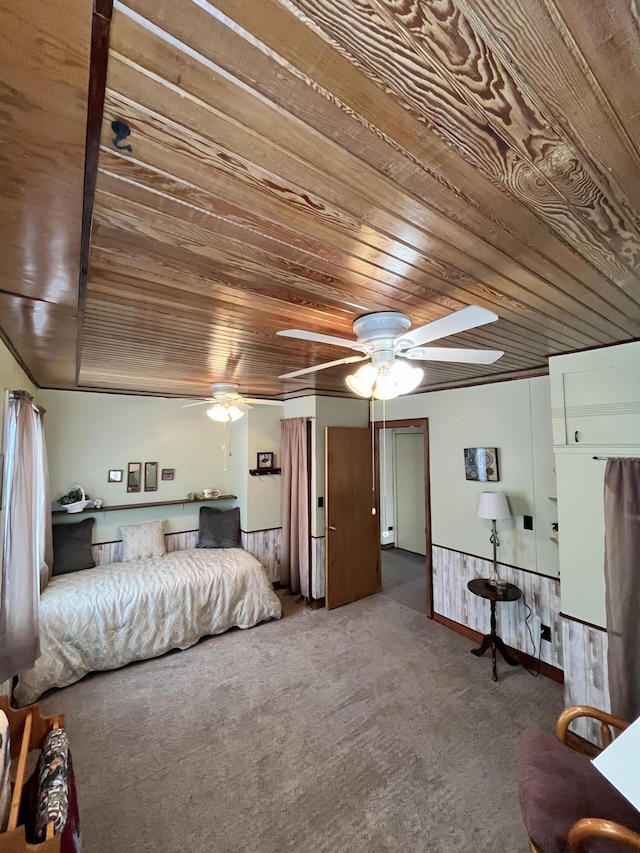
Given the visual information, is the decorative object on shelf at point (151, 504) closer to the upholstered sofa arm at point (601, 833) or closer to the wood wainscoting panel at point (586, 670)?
the wood wainscoting panel at point (586, 670)

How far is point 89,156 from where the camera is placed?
2.62 feet

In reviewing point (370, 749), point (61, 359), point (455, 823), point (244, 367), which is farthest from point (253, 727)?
point (61, 359)

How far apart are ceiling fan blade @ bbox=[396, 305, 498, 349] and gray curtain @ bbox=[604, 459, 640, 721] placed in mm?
1665

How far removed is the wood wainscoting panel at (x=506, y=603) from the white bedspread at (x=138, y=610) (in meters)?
1.80

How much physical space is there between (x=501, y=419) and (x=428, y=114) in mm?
3113

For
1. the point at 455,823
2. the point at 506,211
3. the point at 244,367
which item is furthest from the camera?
the point at 244,367

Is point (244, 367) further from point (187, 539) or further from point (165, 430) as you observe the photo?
point (187, 539)

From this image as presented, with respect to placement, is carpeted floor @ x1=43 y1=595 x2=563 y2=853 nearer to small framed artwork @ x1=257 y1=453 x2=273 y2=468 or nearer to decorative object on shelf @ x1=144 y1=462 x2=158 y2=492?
decorative object on shelf @ x1=144 y1=462 x2=158 y2=492

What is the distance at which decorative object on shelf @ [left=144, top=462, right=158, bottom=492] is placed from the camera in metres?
4.39

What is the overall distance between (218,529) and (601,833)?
3999 mm

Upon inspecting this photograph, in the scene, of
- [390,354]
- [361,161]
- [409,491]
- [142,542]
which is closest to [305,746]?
[390,354]

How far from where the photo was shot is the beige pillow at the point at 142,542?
4.04 metres

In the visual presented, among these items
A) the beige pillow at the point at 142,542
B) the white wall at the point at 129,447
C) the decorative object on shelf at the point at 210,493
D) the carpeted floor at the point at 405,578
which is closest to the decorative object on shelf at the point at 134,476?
the white wall at the point at 129,447

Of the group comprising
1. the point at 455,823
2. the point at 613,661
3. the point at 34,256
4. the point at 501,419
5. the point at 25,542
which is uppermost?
the point at 34,256
